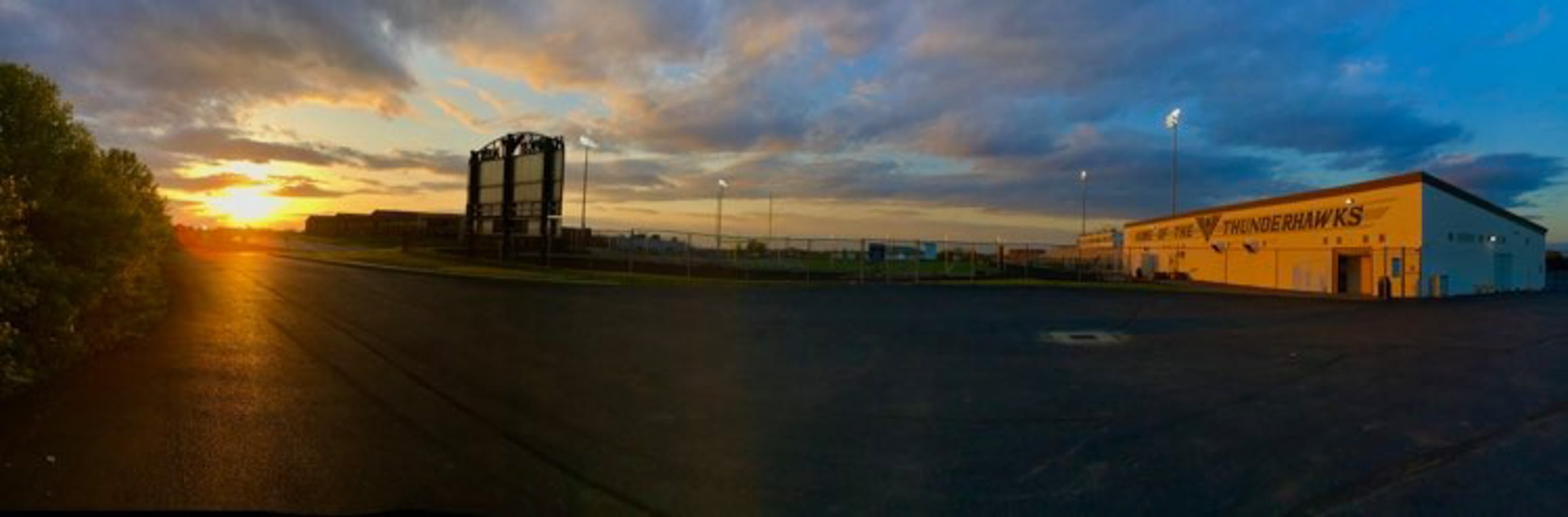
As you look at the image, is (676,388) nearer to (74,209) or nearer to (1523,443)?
(74,209)

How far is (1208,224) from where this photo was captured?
4956cm

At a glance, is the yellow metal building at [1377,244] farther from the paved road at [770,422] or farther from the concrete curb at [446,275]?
the concrete curb at [446,275]

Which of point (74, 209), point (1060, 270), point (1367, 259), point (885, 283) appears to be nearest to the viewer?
point (74, 209)

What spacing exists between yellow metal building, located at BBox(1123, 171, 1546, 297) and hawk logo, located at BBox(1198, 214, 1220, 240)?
9 centimetres

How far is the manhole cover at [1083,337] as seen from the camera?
14.1 meters

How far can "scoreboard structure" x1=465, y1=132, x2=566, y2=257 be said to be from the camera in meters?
36.9

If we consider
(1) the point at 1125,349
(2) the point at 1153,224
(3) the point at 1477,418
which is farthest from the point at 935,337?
(2) the point at 1153,224

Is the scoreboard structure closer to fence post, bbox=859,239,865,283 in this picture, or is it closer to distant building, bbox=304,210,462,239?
fence post, bbox=859,239,865,283

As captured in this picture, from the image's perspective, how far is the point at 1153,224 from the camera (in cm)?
6059

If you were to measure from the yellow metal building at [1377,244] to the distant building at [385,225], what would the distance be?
2371 inches

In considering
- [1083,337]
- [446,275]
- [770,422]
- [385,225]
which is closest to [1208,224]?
[1083,337]

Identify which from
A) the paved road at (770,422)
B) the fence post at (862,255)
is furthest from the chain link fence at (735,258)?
the paved road at (770,422)

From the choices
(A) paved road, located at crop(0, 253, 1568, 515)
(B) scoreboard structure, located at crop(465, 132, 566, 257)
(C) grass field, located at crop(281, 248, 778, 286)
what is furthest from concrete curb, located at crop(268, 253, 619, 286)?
Answer: (A) paved road, located at crop(0, 253, 1568, 515)

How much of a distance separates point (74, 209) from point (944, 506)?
377 inches
